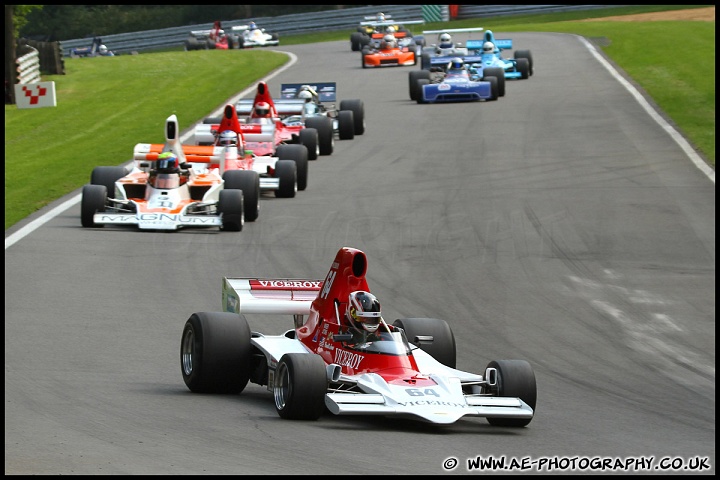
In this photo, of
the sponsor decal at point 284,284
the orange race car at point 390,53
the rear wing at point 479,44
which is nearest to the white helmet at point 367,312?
the sponsor decal at point 284,284

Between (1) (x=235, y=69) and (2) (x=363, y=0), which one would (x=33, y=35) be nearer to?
(2) (x=363, y=0)

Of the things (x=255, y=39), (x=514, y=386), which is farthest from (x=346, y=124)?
(x=255, y=39)

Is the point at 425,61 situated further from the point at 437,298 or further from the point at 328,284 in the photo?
the point at 328,284

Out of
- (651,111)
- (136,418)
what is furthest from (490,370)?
(651,111)

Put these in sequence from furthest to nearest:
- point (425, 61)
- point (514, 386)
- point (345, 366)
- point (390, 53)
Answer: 1. point (390, 53)
2. point (425, 61)
3. point (345, 366)
4. point (514, 386)

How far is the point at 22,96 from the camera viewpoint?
128ft

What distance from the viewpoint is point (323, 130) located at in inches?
1227

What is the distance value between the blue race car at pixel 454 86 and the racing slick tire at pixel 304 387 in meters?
29.2

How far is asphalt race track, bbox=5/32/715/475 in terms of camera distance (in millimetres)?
10102

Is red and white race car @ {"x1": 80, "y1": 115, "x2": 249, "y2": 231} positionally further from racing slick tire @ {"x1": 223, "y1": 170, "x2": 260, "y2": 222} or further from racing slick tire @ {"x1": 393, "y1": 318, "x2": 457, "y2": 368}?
racing slick tire @ {"x1": 393, "y1": 318, "x2": 457, "y2": 368}

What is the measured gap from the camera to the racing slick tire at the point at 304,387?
10672mm

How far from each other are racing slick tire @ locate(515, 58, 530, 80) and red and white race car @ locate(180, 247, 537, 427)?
32322 millimetres

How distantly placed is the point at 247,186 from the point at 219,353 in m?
11.5

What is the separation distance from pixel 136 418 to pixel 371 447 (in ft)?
6.73
